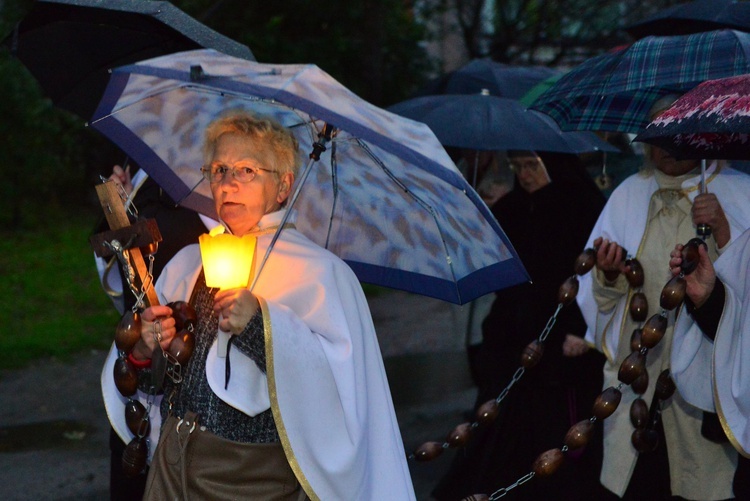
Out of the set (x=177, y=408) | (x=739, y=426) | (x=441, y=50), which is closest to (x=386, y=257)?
(x=177, y=408)

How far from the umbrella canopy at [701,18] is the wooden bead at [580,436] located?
2199 mm

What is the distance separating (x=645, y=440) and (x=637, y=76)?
63.9 inches

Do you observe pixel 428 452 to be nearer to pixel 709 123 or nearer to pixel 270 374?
pixel 270 374

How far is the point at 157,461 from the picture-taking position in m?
3.35

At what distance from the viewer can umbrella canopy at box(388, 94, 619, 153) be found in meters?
5.95

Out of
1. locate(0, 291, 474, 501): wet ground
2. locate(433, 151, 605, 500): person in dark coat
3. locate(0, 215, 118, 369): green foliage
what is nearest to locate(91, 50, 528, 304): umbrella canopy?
locate(433, 151, 605, 500): person in dark coat

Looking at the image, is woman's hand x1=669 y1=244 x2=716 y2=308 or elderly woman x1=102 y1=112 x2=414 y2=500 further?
woman's hand x1=669 y1=244 x2=716 y2=308

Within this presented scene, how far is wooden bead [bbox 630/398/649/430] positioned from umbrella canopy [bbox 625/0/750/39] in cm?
198

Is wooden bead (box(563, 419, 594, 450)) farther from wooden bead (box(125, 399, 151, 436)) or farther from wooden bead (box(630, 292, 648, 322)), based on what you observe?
wooden bead (box(125, 399, 151, 436))

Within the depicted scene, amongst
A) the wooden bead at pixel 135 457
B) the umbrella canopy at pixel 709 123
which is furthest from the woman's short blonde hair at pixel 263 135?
the umbrella canopy at pixel 709 123

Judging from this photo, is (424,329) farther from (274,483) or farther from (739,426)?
(274,483)

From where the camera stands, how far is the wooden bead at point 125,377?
3.42 m

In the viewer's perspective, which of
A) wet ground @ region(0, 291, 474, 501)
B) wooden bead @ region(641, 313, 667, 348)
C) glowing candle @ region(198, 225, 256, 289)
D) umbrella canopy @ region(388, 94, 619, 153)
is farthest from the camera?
wet ground @ region(0, 291, 474, 501)

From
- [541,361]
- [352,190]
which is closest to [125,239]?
[352,190]
